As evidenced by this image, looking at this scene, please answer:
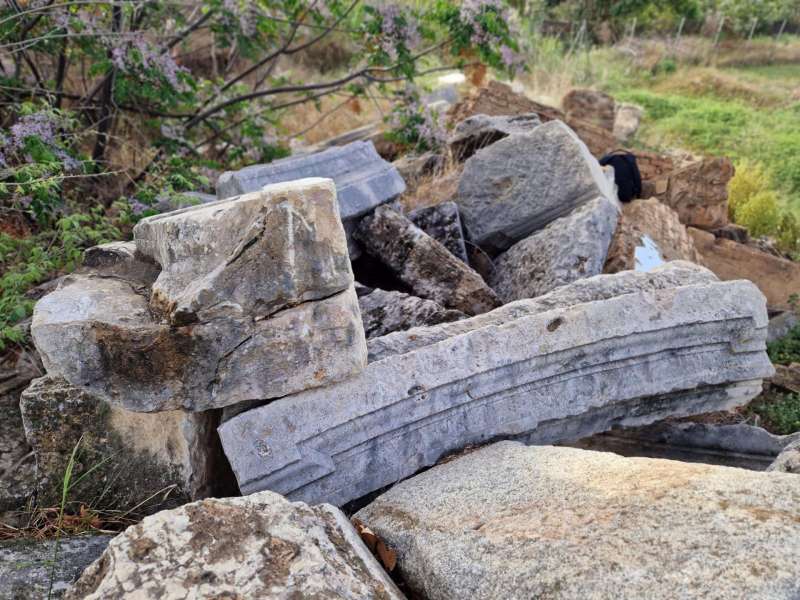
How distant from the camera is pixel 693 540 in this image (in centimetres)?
124

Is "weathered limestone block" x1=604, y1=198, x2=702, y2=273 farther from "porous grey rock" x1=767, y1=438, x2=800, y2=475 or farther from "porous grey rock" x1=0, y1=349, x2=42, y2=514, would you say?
"porous grey rock" x1=0, y1=349, x2=42, y2=514

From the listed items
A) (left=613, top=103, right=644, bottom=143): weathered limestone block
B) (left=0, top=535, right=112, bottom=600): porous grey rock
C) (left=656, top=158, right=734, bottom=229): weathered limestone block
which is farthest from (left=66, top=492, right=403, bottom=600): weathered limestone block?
(left=613, top=103, right=644, bottom=143): weathered limestone block

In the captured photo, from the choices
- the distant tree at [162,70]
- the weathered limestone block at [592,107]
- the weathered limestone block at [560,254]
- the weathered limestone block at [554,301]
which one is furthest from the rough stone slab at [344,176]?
the weathered limestone block at [592,107]

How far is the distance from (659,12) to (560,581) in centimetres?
1631

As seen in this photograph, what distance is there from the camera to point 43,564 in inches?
65.7

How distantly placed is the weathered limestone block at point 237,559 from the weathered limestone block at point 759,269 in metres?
3.48

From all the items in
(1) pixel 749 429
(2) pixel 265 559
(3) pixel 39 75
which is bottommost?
(1) pixel 749 429

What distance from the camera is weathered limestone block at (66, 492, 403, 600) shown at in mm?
1280

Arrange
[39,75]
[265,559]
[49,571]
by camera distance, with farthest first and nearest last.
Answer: [39,75] < [49,571] < [265,559]

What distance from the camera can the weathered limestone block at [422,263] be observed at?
2.79 metres

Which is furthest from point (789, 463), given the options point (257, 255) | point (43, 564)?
point (43, 564)

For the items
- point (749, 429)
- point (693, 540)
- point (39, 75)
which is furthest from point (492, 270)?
point (39, 75)

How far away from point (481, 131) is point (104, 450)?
353 cm

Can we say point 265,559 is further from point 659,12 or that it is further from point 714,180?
point 659,12
